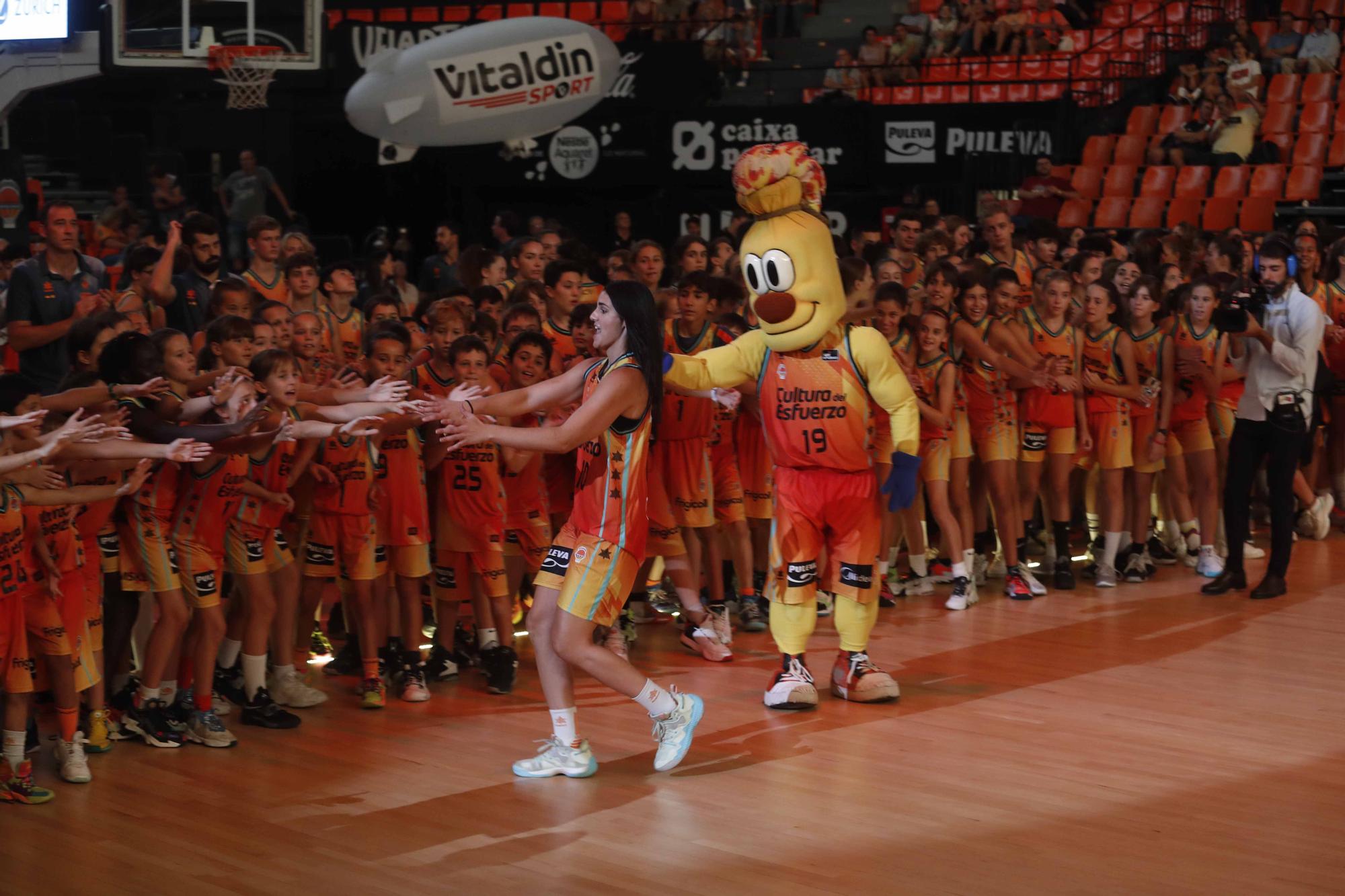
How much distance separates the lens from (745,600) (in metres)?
7.62

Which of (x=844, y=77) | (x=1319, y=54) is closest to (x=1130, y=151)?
(x=1319, y=54)

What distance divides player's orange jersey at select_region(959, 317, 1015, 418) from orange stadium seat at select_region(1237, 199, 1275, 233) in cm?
696

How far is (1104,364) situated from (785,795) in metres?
4.12

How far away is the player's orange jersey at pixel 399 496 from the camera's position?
253 inches

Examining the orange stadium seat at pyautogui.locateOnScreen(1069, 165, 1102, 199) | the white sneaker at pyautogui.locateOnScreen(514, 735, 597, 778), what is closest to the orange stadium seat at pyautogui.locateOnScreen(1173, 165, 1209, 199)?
the orange stadium seat at pyautogui.locateOnScreen(1069, 165, 1102, 199)

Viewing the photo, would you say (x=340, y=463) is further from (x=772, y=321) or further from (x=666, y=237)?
(x=666, y=237)

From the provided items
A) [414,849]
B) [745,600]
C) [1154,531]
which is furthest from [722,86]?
[414,849]

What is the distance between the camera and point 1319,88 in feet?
49.5

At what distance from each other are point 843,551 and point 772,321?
3.10ft

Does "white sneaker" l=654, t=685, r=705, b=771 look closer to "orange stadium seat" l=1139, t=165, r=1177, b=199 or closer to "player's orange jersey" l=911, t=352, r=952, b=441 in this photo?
"player's orange jersey" l=911, t=352, r=952, b=441

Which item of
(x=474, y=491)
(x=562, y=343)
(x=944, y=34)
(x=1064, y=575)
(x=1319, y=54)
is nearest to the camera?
(x=474, y=491)

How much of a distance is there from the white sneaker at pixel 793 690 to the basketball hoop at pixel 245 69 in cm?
606

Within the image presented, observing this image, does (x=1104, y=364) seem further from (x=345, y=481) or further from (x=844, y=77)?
(x=844, y=77)

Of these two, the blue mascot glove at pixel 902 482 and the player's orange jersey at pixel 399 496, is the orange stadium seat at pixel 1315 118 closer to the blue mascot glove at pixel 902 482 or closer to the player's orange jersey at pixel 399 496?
the blue mascot glove at pixel 902 482
